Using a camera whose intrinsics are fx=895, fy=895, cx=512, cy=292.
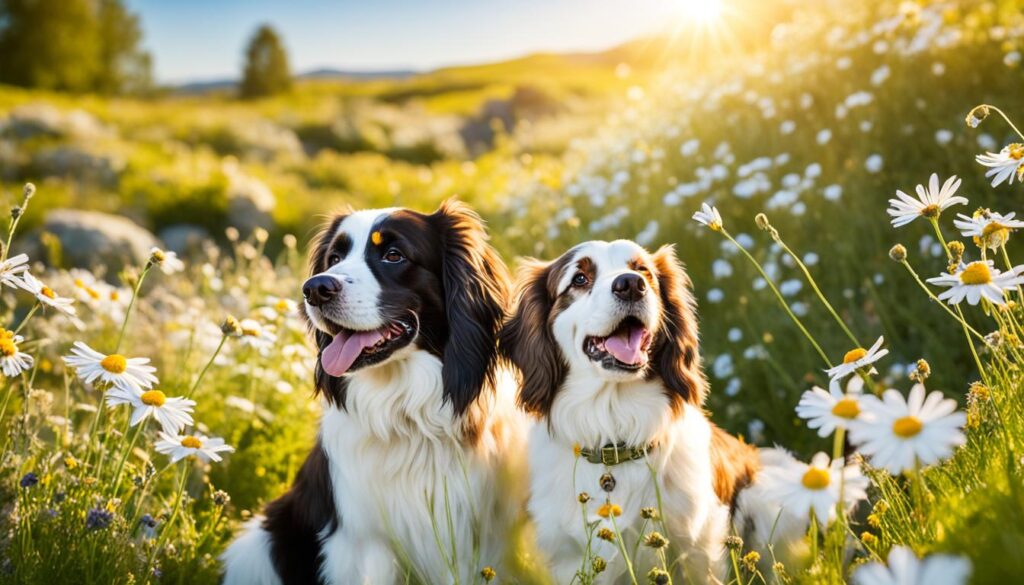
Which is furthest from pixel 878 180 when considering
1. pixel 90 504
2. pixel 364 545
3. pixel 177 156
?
pixel 177 156

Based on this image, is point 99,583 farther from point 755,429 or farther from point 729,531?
point 755,429

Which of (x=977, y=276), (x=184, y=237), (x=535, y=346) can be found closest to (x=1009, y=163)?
(x=977, y=276)

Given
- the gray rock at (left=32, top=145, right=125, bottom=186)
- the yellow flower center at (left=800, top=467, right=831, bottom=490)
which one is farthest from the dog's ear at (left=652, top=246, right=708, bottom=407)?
the gray rock at (left=32, top=145, right=125, bottom=186)

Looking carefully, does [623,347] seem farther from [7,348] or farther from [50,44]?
[50,44]

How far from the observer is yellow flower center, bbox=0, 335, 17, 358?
2605 mm

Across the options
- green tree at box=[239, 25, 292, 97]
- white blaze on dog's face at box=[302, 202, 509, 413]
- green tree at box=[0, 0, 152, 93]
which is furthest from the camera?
green tree at box=[239, 25, 292, 97]

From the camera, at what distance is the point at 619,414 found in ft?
11.5

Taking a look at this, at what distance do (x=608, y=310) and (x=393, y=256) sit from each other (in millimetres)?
950

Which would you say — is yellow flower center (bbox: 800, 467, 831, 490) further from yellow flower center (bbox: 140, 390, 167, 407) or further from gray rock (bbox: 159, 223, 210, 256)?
gray rock (bbox: 159, 223, 210, 256)

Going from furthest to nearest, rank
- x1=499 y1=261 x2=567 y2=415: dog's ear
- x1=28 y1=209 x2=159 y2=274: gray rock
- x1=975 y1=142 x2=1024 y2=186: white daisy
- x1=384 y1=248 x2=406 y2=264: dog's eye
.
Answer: x1=28 y1=209 x2=159 y2=274: gray rock < x1=384 y1=248 x2=406 y2=264: dog's eye < x1=499 y1=261 x2=567 y2=415: dog's ear < x1=975 y1=142 x2=1024 y2=186: white daisy

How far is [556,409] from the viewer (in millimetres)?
3545

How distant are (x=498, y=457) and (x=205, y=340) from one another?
2262 millimetres

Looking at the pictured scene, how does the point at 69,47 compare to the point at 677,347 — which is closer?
the point at 677,347

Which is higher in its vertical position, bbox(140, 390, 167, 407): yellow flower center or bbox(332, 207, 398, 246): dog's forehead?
bbox(332, 207, 398, 246): dog's forehead
